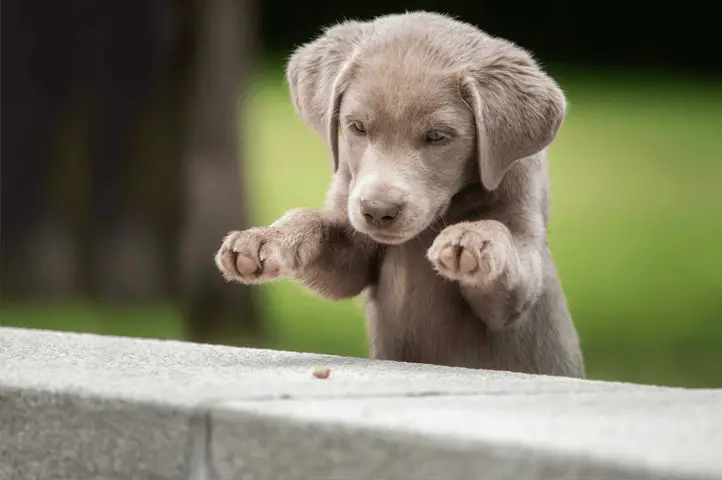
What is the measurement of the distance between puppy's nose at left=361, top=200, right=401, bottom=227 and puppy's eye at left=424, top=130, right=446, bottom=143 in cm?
25

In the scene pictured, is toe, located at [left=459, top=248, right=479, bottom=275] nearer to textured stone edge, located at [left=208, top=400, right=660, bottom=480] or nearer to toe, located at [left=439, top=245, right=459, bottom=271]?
toe, located at [left=439, top=245, right=459, bottom=271]

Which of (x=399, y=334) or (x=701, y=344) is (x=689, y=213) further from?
(x=399, y=334)

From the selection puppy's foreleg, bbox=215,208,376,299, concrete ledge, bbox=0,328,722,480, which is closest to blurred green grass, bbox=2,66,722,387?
puppy's foreleg, bbox=215,208,376,299

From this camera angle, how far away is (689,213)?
32.3 ft

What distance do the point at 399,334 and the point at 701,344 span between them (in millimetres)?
5003

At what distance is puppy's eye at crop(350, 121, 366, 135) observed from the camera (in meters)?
3.45

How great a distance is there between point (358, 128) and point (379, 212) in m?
0.33

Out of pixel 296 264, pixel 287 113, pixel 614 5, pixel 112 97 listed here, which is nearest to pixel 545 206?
pixel 296 264

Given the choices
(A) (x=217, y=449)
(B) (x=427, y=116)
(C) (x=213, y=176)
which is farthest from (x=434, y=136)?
(C) (x=213, y=176)

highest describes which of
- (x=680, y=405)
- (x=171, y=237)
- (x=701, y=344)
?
(x=680, y=405)

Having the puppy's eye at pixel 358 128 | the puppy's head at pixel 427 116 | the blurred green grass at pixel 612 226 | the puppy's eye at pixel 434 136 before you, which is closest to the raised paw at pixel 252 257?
the puppy's head at pixel 427 116

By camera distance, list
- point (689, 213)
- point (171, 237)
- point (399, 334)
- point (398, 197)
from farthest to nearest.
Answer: point (689, 213), point (171, 237), point (399, 334), point (398, 197)

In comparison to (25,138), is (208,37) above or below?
above

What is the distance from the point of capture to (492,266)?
123 inches
